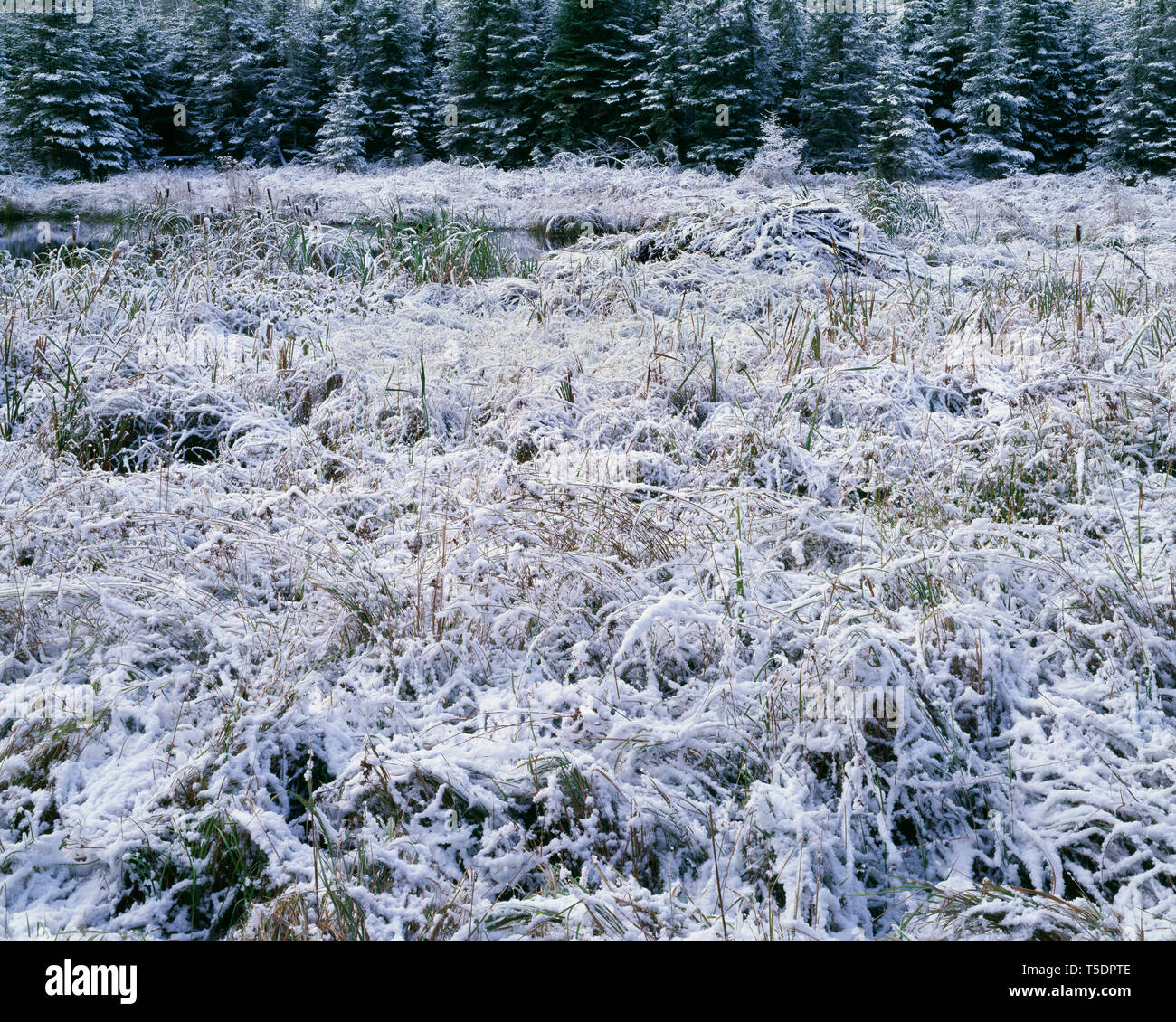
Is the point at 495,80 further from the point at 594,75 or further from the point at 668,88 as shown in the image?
the point at 668,88

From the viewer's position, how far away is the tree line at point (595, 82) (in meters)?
18.6

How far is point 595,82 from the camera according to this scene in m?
20.5

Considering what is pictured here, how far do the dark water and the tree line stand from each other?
26.6ft

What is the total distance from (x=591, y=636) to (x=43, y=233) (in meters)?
9.77

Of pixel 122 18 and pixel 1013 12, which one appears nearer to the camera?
pixel 1013 12

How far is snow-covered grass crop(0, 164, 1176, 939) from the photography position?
1.55m

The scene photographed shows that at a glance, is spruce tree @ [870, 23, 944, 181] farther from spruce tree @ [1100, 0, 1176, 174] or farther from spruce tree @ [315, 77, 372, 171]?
spruce tree @ [315, 77, 372, 171]

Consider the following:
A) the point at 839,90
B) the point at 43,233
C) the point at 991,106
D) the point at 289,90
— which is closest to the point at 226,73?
the point at 289,90

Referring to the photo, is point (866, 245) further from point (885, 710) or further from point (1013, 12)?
point (1013, 12)

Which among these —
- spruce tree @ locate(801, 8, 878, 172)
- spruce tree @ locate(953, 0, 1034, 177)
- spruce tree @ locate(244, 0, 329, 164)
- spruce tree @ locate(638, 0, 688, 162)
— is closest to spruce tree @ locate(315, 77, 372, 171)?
spruce tree @ locate(244, 0, 329, 164)

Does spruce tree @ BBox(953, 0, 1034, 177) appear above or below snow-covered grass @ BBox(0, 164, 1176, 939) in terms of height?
above
